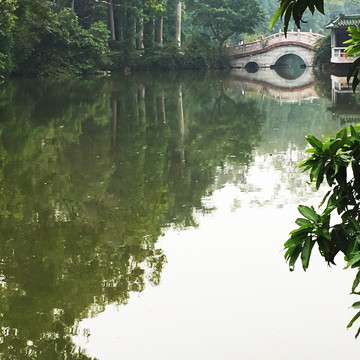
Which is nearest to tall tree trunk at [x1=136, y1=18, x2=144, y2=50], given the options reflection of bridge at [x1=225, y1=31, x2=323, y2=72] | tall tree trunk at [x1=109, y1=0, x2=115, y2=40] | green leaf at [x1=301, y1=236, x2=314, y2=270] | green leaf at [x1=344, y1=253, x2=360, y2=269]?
tall tree trunk at [x1=109, y1=0, x2=115, y2=40]

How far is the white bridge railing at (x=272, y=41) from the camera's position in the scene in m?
41.4

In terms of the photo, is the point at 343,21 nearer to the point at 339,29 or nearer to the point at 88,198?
the point at 339,29

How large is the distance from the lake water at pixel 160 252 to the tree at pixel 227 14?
29.1 m

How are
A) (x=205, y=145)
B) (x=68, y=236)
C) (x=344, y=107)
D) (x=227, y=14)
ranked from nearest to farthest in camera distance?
1. (x=68, y=236)
2. (x=205, y=145)
3. (x=344, y=107)
4. (x=227, y=14)

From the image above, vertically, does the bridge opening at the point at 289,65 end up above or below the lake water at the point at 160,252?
above

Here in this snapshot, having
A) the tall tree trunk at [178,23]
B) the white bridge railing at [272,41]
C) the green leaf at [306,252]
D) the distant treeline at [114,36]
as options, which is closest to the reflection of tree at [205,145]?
the green leaf at [306,252]

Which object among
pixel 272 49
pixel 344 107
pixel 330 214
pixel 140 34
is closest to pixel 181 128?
pixel 344 107

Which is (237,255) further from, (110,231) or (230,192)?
(230,192)

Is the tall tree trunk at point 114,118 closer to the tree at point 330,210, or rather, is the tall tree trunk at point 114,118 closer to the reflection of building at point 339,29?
the tree at point 330,210

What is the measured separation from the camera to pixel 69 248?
6156 millimetres

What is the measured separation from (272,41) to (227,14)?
10.6 ft

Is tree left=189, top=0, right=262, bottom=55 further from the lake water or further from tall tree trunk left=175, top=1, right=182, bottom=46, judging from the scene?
the lake water

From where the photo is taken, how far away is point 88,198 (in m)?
7.86

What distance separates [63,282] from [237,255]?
146 cm
